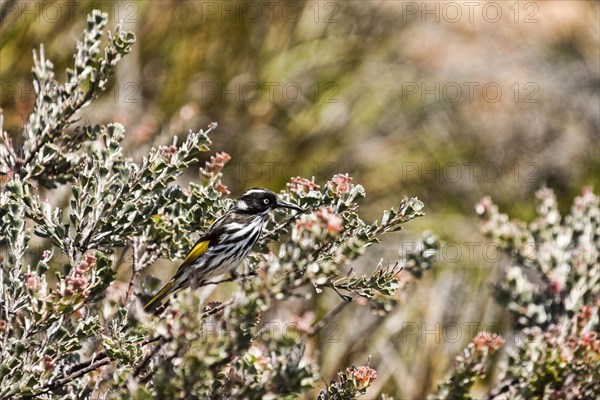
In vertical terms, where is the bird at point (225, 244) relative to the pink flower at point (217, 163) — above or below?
below

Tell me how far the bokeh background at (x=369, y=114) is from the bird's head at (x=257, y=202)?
1.30 m

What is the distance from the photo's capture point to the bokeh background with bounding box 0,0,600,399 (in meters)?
4.69

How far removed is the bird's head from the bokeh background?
1303 millimetres

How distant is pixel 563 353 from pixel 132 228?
1.45m

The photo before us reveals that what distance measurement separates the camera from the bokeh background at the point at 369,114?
4691mm

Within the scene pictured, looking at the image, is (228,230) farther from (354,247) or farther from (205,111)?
(205,111)

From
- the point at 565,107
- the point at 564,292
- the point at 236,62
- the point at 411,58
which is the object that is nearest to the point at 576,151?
the point at 565,107

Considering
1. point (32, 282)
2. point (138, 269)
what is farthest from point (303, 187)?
point (32, 282)

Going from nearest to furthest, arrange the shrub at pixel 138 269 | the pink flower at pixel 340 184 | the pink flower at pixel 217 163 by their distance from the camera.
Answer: the shrub at pixel 138 269, the pink flower at pixel 340 184, the pink flower at pixel 217 163

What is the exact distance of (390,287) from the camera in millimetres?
2369

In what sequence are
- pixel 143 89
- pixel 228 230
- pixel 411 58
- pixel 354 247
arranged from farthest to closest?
pixel 411 58, pixel 143 89, pixel 228 230, pixel 354 247

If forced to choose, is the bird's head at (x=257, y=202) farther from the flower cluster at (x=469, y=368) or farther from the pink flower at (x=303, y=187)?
the flower cluster at (x=469, y=368)

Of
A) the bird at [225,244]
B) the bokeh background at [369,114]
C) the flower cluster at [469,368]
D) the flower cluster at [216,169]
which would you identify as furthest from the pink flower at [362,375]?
the bokeh background at [369,114]

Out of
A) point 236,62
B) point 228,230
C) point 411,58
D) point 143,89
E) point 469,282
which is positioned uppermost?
point 411,58
